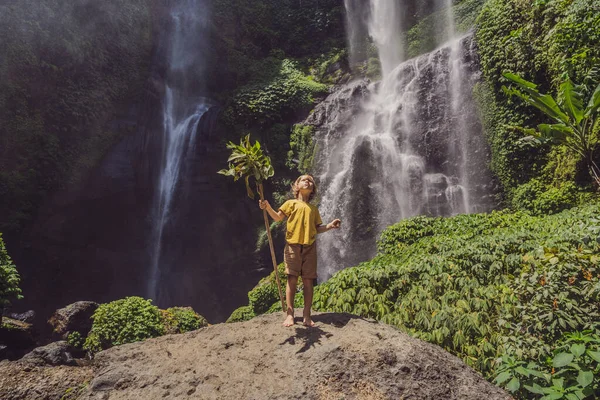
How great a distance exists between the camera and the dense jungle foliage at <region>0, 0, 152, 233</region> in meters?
14.8

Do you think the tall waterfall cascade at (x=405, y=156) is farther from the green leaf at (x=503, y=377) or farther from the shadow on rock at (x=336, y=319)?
the green leaf at (x=503, y=377)

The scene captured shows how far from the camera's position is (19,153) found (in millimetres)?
14828

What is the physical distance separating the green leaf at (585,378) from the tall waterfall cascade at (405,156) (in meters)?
9.89

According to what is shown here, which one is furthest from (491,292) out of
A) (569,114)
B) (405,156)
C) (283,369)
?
(405,156)

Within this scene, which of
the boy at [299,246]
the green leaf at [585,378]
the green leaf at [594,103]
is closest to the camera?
the green leaf at [585,378]

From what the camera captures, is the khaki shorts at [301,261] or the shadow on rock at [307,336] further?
the khaki shorts at [301,261]

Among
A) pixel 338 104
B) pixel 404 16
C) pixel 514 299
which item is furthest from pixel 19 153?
pixel 404 16

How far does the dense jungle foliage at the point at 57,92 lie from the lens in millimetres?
14766

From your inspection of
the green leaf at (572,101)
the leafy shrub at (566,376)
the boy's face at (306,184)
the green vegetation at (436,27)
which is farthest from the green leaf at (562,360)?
the green vegetation at (436,27)

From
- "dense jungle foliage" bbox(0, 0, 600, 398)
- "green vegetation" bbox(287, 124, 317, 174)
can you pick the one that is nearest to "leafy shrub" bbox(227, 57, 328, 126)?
"dense jungle foliage" bbox(0, 0, 600, 398)

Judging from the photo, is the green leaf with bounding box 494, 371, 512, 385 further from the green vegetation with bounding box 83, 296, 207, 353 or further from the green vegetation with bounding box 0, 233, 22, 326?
the green vegetation with bounding box 0, 233, 22, 326

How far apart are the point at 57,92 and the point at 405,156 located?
16520 mm

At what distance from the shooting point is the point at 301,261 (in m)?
4.14

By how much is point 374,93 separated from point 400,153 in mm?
4443
